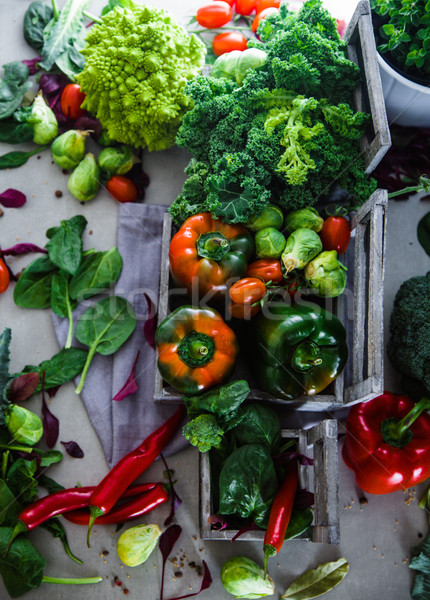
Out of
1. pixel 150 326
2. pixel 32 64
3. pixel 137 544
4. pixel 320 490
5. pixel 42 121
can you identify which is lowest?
pixel 137 544

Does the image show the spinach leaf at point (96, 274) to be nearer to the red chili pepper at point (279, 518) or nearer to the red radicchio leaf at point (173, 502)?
the red radicchio leaf at point (173, 502)

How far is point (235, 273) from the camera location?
1154 mm

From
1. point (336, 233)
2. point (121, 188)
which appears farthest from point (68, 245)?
point (336, 233)

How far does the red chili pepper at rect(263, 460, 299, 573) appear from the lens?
1.04 meters

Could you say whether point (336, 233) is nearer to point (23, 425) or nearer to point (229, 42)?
point (229, 42)

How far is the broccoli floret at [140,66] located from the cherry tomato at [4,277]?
1.64 ft

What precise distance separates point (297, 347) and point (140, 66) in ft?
2.64

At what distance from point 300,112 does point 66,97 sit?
0.73 metres

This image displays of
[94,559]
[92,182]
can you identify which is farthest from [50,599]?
[92,182]

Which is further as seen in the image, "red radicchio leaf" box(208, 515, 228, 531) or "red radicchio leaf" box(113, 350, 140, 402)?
"red radicchio leaf" box(113, 350, 140, 402)

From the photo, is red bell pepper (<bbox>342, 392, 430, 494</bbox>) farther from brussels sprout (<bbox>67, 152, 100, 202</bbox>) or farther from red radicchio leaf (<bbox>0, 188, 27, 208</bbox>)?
red radicchio leaf (<bbox>0, 188, 27, 208</bbox>)

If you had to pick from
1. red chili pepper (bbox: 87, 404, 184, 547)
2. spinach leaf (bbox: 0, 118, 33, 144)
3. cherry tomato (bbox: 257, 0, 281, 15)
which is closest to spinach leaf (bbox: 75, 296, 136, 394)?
red chili pepper (bbox: 87, 404, 184, 547)

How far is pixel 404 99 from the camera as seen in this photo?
1313 mm

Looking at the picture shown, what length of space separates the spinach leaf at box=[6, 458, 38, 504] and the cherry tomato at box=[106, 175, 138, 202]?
0.75 meters
